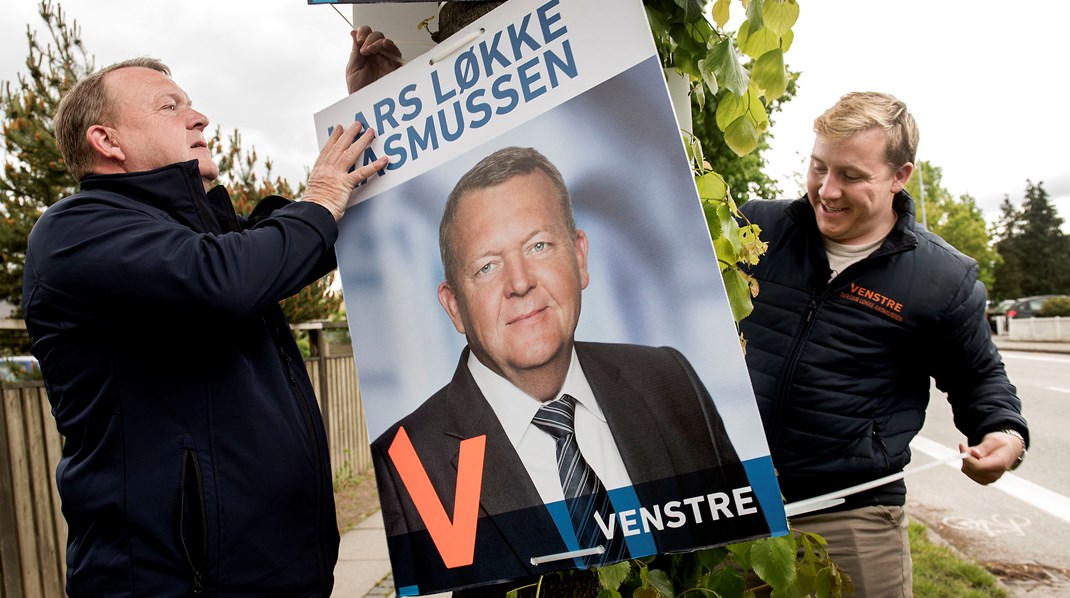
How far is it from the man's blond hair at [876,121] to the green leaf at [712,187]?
0.94 metres

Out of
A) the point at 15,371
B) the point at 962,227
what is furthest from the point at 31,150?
the point at 962,227

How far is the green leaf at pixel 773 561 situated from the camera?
1.62m

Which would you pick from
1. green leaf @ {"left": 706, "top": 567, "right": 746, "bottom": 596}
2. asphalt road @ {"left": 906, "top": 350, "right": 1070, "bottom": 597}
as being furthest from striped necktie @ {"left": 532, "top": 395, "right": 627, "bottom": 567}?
asphalt road @ {"left": 906, "top": 350, "right": 1070, "bottom": 597}

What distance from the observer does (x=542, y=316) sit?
1.46m

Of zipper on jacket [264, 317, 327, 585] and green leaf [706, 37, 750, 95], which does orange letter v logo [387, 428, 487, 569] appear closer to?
zipper on jacket [264, 317, 327, 585]

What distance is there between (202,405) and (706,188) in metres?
1.15

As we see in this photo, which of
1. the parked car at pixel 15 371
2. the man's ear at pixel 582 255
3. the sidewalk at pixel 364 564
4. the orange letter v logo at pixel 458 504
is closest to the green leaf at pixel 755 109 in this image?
the man's ear at pixel 582 255

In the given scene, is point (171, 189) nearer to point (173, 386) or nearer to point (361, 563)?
point (173, 386)

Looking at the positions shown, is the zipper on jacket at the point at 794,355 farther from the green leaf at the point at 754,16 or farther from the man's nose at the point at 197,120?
the man's nose at the point at 197,120

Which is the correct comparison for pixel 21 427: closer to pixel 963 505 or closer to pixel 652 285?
pixel 652 285

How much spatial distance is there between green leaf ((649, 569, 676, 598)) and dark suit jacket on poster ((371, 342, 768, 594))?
11.4 inches

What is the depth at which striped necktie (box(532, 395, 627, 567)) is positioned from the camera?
4.51 ft

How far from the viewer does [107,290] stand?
1514 millimetres

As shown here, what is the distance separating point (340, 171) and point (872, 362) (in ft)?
5.33
